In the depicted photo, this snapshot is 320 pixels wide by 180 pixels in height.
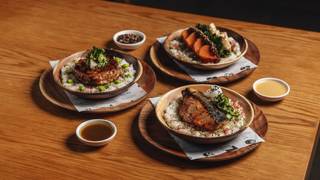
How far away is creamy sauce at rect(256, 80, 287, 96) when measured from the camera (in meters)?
2.11

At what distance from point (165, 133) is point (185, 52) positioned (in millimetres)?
616

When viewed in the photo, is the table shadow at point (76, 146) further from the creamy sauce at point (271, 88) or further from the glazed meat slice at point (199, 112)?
the creamy sauce at point (271, 88)

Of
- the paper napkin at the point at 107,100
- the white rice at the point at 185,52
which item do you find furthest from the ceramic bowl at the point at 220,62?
the paper napkin at the point at 107,100

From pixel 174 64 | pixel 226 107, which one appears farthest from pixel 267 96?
pixel 174 64

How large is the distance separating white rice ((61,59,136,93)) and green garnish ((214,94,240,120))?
0.46 metres

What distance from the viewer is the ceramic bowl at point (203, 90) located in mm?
1772

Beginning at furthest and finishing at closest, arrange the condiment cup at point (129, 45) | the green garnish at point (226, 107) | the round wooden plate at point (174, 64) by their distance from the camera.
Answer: the condiment cup at point (129, 45) < the round wooden plate at point (174, 64) < the green garnish at point (226, 107)

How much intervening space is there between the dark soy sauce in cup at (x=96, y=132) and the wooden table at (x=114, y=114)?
47mm

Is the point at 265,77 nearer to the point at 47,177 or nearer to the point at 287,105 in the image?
the point at 287,105

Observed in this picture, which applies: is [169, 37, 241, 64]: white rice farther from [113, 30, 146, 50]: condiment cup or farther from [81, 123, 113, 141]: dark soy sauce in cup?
[81, 123, 113, 141]: dark soy sauce in cup

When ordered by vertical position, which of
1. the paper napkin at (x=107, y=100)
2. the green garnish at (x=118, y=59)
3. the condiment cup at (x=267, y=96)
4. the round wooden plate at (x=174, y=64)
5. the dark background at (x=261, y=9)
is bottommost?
the dark background at (x=261, y=9)

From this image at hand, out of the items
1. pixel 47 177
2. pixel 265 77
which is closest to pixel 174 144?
pixel 47 177

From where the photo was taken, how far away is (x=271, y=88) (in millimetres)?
2143

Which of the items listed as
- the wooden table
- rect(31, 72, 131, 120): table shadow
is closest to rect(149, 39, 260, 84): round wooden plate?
the wooden table
